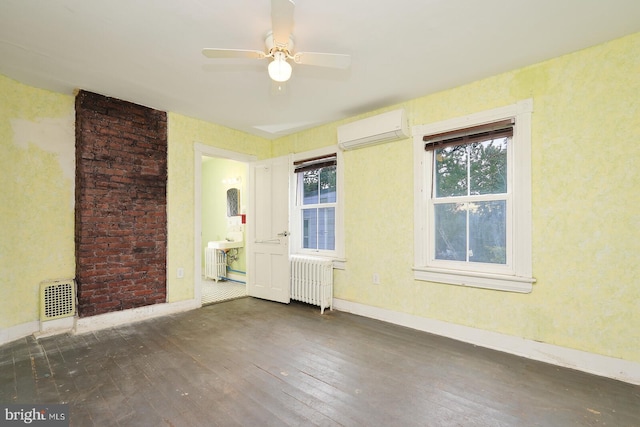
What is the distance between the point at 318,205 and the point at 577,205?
9.77 feet

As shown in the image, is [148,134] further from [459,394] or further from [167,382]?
[459,394]

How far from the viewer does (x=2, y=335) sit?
9.40ft

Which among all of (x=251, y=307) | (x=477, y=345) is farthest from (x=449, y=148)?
(x=251, y=307)

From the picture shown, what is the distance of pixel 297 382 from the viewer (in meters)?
2.22

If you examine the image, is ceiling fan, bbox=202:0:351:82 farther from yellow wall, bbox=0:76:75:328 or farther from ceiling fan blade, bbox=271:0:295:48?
yellow wall, bbox=0:76:75:328

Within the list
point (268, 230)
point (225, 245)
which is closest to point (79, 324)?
point (268, 230)

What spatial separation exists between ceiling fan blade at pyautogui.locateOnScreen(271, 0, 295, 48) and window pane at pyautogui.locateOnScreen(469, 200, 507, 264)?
2.45 meters

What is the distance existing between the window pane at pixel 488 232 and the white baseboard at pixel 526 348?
74 cm

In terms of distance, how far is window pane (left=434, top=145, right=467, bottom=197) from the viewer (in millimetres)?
3154

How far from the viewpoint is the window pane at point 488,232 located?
2900 millimetres

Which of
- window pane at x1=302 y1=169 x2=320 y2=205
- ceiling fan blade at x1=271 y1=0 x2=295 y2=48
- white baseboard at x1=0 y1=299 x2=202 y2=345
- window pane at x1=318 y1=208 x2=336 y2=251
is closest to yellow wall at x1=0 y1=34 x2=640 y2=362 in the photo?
white baseboard at x1=0 y1=299 x2=202 y2=345

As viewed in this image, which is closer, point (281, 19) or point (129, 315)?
point (281, 19)

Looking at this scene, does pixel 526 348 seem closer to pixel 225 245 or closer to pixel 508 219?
pixel 508 219

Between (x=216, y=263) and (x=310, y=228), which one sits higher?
(x=310, y=228)
